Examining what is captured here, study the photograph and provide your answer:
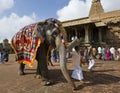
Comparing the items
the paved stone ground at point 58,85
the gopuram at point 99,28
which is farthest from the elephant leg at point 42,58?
the gopuram at point 99,28

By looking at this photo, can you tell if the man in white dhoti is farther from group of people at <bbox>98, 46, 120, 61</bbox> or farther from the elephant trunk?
group of people at <bbox>98, 46, 120, 61</bbox>

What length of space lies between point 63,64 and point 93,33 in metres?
21.9

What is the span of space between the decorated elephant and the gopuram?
53.7 ft

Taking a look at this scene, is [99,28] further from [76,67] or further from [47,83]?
[47,83]

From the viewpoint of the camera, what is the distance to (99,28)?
27328 mm

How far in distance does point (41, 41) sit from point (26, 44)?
115 cm

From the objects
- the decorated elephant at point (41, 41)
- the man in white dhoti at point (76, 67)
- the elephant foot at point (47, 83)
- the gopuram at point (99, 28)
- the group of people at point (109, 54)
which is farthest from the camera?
the gopuram at point (99, 28)

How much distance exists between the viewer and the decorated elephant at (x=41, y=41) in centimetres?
833

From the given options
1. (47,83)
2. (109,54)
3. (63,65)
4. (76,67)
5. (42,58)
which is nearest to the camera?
(63,65)

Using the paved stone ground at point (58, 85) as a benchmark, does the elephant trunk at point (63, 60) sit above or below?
above

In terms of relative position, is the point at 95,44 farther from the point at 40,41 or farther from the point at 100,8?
the point at 40,41

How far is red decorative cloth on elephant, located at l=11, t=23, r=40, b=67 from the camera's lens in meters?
9.13

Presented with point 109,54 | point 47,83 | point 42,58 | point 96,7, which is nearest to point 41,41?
point 42,58

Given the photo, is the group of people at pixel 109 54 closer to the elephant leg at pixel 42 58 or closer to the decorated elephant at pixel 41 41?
the decorated elephant at pixel 41 41
